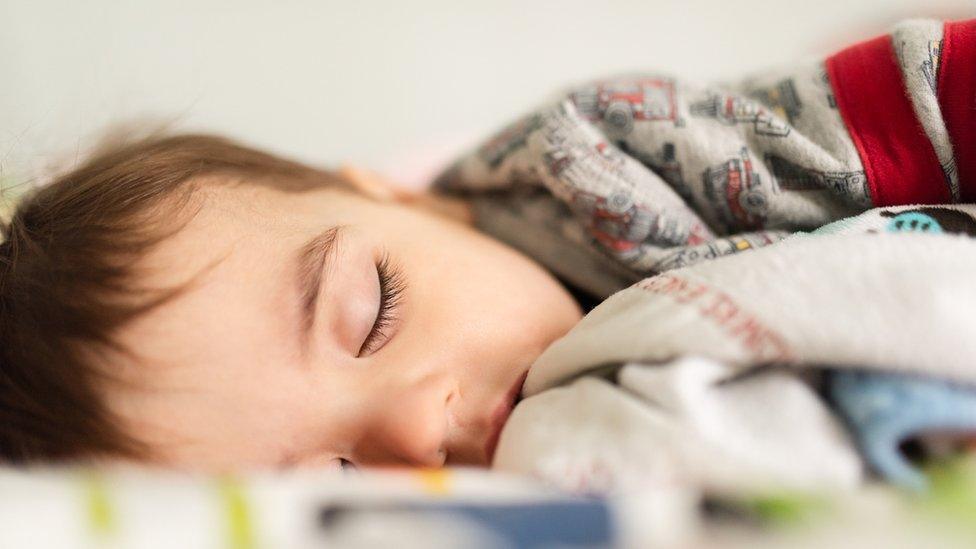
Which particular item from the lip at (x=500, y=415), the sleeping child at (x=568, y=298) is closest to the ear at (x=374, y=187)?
the sleeping child at (x=568, y=298)

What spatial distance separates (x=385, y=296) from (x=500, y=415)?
0.48 ft

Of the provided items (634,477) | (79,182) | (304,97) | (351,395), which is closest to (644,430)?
(634,477)

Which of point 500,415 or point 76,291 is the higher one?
point 76,291

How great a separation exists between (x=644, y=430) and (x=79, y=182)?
623 mm

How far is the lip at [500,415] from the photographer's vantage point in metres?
0.62

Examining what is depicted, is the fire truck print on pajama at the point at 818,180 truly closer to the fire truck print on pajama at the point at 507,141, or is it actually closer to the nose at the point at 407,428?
the fire truck print on pajama at the point at 507,141

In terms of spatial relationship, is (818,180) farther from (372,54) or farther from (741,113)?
(372,54)

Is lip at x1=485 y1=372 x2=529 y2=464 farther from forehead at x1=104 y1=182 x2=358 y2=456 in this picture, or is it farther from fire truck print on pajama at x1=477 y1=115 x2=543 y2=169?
fire truck print on pajama at x1=477 y1=115 x2=543 y2=169

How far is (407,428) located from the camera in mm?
580

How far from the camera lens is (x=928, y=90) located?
66 cm

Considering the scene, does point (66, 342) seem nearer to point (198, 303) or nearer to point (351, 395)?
point (198, 303)

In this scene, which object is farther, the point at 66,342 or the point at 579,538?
the point at 66,342

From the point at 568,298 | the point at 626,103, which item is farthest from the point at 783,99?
the point at 568,298

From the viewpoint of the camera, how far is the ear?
0.94m
